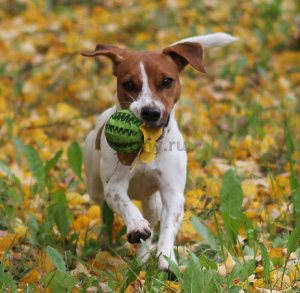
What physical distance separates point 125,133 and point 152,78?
41 centimetres

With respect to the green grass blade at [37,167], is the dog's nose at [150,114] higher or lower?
higher

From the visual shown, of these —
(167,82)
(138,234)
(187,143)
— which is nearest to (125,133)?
(167,82)

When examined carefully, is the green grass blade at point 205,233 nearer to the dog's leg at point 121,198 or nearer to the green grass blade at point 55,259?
the dog's leg at point 121,198

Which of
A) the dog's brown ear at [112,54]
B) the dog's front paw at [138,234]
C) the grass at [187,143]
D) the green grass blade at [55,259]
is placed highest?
the dog's brown ear at [112,54]

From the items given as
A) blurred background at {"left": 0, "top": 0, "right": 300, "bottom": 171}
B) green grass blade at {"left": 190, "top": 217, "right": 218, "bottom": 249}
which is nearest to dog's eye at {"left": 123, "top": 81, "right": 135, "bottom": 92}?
green grass blade at {"left": 190, "top": 217, "right": 218, "bottom": 249}

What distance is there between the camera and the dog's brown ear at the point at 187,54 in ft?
11.7

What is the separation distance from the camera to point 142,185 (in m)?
3.75

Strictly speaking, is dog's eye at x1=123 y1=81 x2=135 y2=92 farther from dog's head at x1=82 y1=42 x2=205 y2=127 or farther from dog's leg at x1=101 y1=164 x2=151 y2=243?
dog's leg at x1=101 y1=164 x2=151 y2=243

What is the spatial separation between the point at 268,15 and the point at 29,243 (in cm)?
710

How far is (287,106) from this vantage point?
6.82m

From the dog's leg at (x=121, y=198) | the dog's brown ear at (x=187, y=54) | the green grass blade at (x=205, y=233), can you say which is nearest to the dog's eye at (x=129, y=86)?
the dog's brown ear at (x=187, y=54)

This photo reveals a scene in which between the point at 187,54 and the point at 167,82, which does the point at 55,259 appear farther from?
the point at 187,54

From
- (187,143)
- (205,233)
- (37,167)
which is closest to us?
(205,233)

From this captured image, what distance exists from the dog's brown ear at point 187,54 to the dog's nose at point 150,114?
18.4 inches
